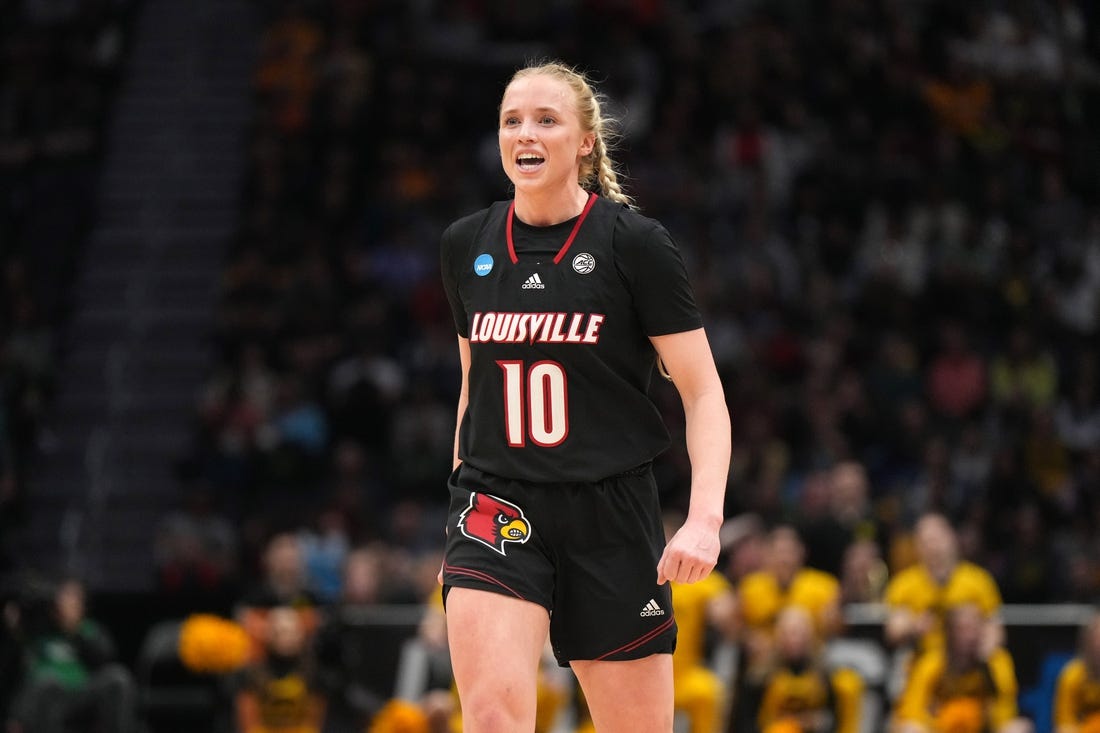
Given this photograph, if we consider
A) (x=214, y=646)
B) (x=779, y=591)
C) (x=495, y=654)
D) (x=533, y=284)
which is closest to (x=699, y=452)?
(x=533, y=284)

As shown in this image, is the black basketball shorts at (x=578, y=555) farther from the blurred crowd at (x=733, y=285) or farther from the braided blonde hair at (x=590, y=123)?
the blurred crowd at (x=733, y=285)

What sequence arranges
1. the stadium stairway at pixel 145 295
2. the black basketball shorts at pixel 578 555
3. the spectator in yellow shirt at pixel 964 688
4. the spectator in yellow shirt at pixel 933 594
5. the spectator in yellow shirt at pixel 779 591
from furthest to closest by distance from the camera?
the stadium stairway at pixel 145 295 < the spectator in yellow shirt at pixel 779 591 < the spectator in yellow shirt at pixel 933 594 < the spectator in yellow shirt at pixel 964 688 < the black basketball shorts at pixel 578 555

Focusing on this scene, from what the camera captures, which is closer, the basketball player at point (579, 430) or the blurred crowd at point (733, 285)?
the basketball player at point (579, 430)

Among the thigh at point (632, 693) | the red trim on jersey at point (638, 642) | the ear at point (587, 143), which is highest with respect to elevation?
the ear at point (587, 143)

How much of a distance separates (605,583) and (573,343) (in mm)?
661

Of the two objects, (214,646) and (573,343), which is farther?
(214,646)

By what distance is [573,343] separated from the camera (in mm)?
4605

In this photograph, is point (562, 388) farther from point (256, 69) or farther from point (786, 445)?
point (256, 69)

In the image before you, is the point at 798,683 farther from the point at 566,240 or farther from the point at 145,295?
the point at 145,295

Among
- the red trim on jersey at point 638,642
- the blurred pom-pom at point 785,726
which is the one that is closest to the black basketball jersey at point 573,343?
the red trim on jersey at point 638,642

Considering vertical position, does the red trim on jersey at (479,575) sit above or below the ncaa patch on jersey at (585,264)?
below

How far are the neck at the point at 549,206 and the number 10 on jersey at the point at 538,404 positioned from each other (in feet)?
1.46

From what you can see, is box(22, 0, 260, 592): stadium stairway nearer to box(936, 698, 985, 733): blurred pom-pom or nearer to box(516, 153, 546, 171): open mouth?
box(936, 698, 985, 733): blurred pom-pom

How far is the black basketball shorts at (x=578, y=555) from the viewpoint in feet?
15.0
